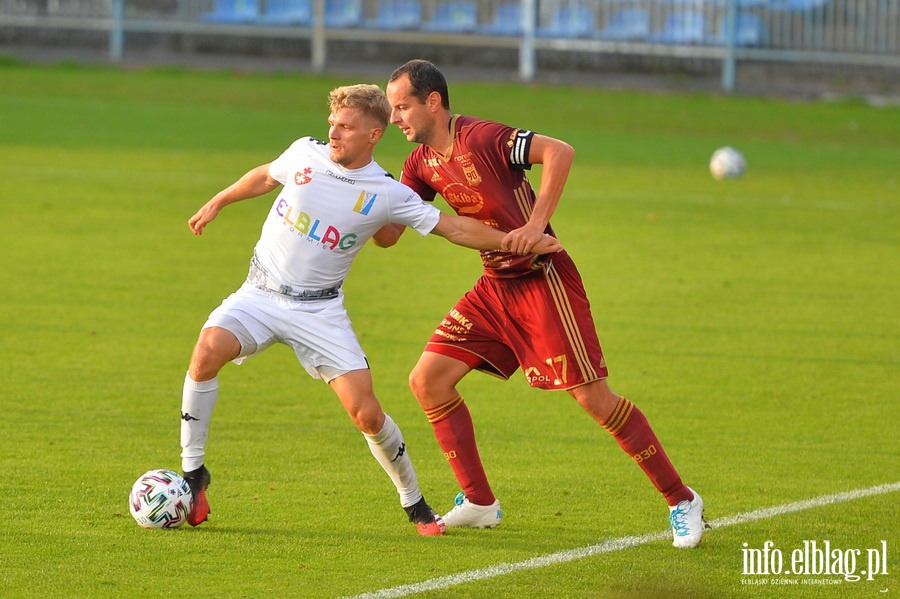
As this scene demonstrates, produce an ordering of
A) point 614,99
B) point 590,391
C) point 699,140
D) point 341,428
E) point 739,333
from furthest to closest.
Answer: point 614,99, point 699,140, point 739,333, point 341,428, point 590,391

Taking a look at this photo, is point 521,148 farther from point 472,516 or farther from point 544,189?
point 472,516

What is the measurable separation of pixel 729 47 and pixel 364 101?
25.7 metres

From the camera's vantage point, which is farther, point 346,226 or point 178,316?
point 178,316

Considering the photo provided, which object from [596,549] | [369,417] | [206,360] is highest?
[206,360]

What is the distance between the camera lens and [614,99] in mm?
29234

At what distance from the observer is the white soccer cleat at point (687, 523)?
249 inches

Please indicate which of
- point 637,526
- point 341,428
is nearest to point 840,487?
point 637,526

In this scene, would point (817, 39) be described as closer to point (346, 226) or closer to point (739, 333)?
point (739, 333)

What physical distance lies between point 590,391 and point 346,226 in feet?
4.52

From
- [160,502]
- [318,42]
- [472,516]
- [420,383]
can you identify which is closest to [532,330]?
[420,383]

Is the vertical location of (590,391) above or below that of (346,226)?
below

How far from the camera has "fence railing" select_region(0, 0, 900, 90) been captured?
30.2 m

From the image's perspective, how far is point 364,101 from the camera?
6238 millimetres

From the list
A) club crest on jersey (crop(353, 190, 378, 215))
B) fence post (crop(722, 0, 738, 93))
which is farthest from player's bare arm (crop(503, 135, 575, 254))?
fence post (crop(722, 0, 738, 93))
